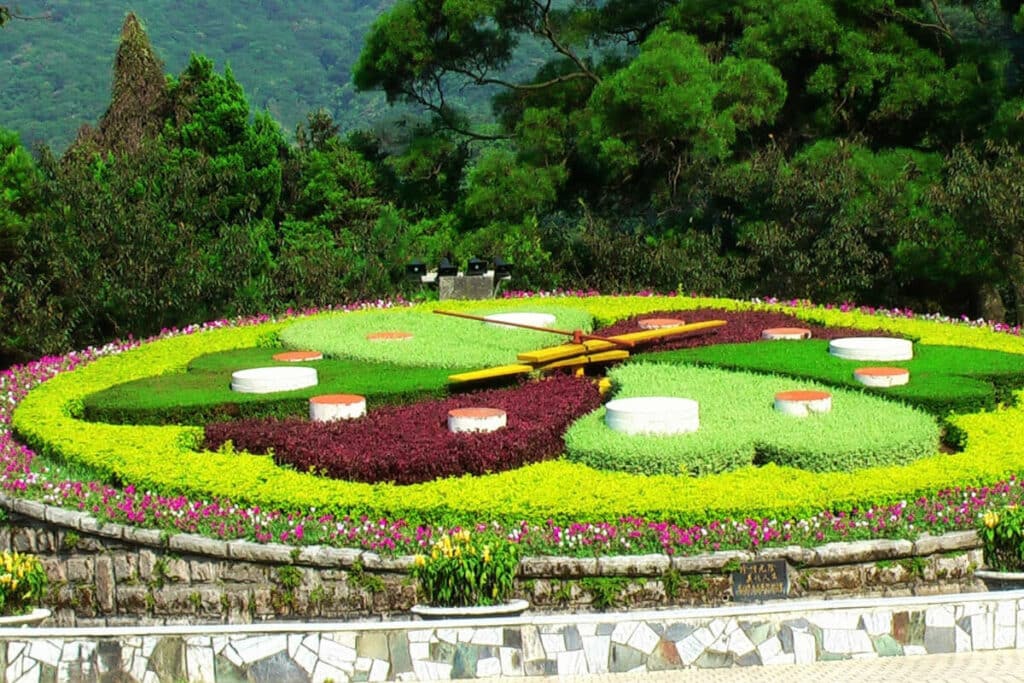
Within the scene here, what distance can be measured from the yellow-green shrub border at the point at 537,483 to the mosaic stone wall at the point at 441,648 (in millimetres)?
1772

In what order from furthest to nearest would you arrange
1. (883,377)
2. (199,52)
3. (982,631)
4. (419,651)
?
(199,52)
(883,377)
(982,631)
(419,651)

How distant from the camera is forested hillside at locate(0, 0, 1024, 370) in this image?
18016 millimetres

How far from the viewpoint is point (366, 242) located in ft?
69.6

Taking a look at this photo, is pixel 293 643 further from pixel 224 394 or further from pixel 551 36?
pixel 551 36

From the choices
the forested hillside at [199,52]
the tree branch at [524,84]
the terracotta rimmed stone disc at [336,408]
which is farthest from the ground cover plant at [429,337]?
the forested hillside at [199,52]

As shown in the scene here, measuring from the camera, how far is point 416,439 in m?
10.2

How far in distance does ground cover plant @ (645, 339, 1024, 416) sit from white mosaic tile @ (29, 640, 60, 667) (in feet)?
22.8

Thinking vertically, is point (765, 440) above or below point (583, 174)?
below

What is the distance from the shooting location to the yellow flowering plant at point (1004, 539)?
8.13 metres

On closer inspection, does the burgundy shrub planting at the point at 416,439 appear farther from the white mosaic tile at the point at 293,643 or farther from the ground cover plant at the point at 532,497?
the white mosaic tile at the point at 293,643

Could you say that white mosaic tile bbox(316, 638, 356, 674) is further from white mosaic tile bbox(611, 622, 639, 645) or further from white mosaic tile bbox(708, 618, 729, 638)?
white mosaic tile bbox(708, 618, 729, 638)

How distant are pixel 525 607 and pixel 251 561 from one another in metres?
1.92

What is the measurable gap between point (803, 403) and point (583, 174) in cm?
1458

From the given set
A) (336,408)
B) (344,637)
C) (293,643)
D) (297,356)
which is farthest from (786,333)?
(293,643)
